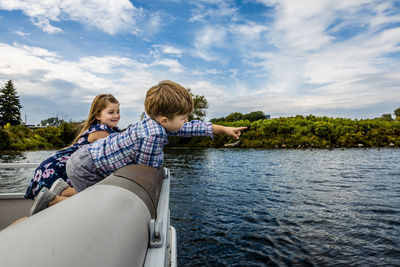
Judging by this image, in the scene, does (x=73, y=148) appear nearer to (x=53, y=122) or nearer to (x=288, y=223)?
(x=288, y=223)

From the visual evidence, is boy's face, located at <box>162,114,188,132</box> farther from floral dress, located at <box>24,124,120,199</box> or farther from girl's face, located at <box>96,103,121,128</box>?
floral dress, located at <box>24,124,120,199</box>

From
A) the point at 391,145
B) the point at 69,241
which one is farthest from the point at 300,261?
the point at 391,145

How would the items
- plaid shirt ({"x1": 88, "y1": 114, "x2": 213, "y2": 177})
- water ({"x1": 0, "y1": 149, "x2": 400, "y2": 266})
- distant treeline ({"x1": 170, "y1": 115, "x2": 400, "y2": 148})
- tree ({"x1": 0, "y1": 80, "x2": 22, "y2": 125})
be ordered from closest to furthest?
plaid shirt ({"x1": 88, "y1": 114, "x2": 213, "y2": 177}), water ({"x1": 0, "y1": 149, "x2": 400, "y2": 266}), distant treeline ({"x1": 170, "y1": 115, "x2": 400, "y2": 148}), tree ({"x1": 0, "y1": 80, "x2": 22, "y2": 125})

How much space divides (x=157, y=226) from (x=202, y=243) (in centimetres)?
328

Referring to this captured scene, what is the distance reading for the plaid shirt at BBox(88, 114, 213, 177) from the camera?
1881mm

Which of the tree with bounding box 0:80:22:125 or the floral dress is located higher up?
the tree with bounding box 0:80:22:125

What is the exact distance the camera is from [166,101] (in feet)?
6.26

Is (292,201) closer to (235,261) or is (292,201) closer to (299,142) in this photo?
(235,261)

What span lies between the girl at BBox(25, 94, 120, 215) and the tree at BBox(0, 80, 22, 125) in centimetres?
5905

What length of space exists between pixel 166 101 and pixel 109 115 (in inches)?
47.3

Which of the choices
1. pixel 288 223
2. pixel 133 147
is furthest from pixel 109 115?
pixel 288 223

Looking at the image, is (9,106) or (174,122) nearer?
(174,122)

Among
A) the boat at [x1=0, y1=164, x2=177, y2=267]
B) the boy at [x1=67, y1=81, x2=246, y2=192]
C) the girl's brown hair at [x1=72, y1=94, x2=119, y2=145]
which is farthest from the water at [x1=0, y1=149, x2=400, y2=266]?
the boat at [x1=0, y1=164, x2=177, y2=267]

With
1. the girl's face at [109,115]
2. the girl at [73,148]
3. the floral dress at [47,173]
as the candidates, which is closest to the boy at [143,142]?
the girl at [73,148]
